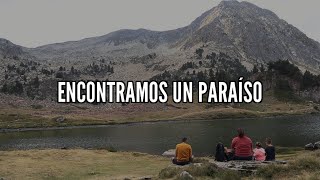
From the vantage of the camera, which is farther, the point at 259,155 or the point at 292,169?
the point at 259,155

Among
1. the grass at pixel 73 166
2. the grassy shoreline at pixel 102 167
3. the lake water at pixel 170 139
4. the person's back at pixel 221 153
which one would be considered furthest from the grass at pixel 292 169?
the lake water at pixel 170 139

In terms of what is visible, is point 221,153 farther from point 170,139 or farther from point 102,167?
point 170,139

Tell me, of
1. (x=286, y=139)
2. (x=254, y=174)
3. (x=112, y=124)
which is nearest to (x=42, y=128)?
(x=112, y=124)

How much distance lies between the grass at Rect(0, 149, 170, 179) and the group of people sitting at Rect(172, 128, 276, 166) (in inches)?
121

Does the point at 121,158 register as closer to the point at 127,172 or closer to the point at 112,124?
the point at 127,172

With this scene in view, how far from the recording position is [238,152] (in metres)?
33.7

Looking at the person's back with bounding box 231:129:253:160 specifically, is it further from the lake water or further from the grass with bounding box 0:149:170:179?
the lake water

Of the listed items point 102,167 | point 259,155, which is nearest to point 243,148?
point 259,155

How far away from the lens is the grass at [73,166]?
38.0 meters

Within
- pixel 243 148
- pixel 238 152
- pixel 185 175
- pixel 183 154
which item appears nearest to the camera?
pixel 185 175

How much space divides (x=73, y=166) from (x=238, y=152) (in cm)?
1896

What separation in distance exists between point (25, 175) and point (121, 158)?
55.0 ft

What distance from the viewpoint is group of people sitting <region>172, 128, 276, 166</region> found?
33.5 m

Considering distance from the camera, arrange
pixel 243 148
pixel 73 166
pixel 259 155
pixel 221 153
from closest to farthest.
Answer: pixel 243 148
pixel 221 153
pixel 259 155
pixel 73 166
